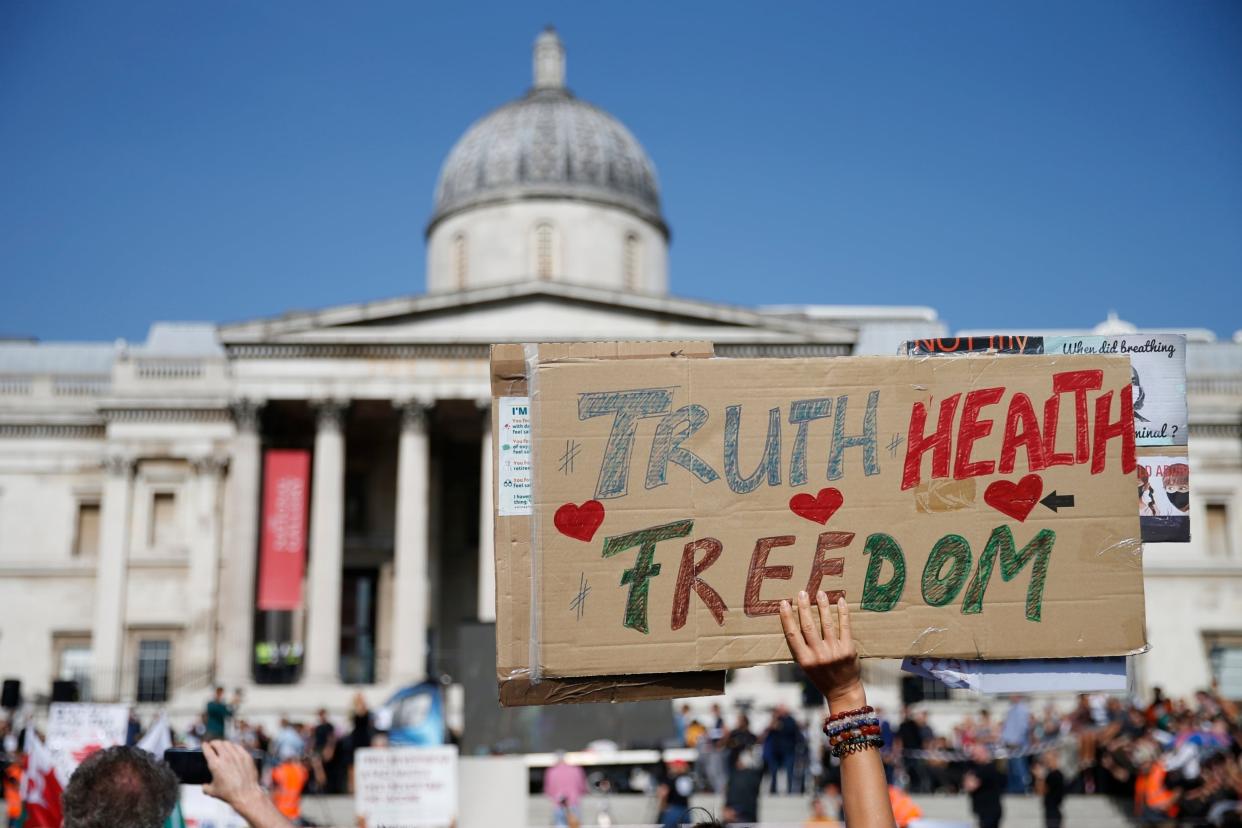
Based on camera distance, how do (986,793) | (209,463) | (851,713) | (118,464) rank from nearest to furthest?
(851,713) → (986,793) → (118,464) → (209,463)

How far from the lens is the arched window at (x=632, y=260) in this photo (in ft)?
152

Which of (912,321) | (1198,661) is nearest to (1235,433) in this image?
(1198,661)

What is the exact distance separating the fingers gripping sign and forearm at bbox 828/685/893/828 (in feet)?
0.21

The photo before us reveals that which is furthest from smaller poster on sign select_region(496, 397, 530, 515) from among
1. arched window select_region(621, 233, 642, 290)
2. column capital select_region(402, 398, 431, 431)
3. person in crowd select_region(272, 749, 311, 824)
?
arched window select_region(621, 233, 642, 290)

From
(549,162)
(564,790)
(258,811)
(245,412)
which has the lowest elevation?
(564,790)

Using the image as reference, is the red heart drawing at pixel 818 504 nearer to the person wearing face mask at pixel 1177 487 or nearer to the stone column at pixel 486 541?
the person wearing face mask at pixel 1177 487

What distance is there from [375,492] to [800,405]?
127 feet

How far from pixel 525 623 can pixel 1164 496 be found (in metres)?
2.20

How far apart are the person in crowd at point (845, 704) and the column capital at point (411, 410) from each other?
111ft

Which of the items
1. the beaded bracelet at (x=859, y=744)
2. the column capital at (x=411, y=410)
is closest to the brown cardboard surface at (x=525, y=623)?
the beaded bracelet at (x=859, y=744)

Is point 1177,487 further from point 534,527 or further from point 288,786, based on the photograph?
point 288,786

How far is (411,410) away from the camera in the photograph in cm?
3744

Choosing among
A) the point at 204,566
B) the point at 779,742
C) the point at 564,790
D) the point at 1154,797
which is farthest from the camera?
the point at 204,566

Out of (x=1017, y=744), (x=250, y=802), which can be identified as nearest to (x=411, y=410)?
(x=1017, y=744)
